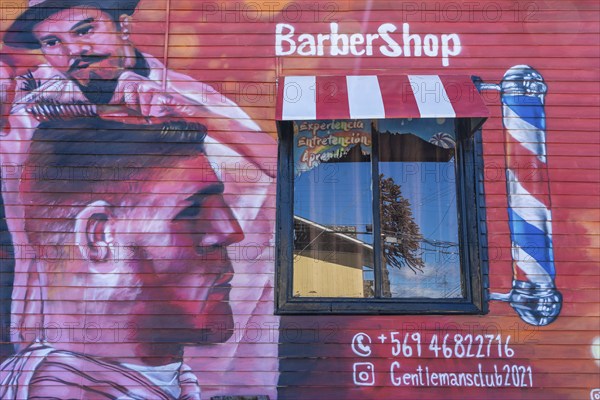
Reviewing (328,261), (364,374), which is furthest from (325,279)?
(364,374)

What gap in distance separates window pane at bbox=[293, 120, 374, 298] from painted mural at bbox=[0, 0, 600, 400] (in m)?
0.02

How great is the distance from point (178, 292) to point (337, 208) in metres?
1.59

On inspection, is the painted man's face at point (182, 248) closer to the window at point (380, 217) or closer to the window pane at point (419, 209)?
the window at point (380, 217)

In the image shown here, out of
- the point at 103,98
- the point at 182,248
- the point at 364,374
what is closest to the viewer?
the point at 364,374

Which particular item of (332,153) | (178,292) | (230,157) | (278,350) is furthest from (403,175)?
(178,292)

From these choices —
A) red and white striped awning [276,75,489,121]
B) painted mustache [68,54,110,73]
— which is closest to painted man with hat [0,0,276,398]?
painted mustache [68,54,110,73]

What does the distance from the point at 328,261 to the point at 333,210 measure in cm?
47

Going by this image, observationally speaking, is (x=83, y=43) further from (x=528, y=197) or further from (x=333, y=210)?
(x=528, y=197)

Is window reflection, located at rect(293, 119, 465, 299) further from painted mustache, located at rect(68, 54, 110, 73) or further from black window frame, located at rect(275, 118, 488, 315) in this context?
painted mustache, located at rect(68, 54, 110, 73)

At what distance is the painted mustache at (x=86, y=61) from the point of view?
5336mm

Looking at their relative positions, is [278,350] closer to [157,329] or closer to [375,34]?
[157,329]

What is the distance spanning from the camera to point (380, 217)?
17.1 ft

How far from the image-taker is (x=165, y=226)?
16.7 ft

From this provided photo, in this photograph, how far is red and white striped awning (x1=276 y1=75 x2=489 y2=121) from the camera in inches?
189
